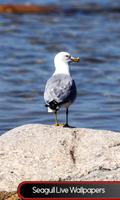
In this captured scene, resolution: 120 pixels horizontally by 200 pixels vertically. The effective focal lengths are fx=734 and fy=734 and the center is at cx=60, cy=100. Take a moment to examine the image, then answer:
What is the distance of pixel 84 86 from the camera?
A: 13.0m

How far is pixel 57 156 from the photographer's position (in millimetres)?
6273

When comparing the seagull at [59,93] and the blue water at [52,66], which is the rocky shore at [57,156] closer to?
the seagull at [59,93]

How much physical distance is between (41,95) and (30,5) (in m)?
13.9

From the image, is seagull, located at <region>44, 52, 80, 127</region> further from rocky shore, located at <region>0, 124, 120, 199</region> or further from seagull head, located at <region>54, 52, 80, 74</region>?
rocky shore, located at <region>0, 124, 120, 199</region>

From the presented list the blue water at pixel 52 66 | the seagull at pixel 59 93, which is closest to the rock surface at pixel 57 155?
the seagull at pixel 59 93

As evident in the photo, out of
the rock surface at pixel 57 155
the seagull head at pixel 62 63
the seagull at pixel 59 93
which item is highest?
the seagull head at pixel 62 63

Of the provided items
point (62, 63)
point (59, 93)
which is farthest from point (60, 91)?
point (62, 63)

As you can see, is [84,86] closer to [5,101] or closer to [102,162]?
[5,101]

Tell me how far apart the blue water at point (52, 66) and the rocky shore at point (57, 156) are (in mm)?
2772

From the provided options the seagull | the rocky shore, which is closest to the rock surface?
the rocky shore

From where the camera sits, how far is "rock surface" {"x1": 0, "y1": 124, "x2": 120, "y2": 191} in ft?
19.9

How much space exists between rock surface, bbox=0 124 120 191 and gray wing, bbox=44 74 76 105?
1.97 ft

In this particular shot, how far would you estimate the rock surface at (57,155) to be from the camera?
6066 millimetres

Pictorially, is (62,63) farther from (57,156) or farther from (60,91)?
(57,156)
